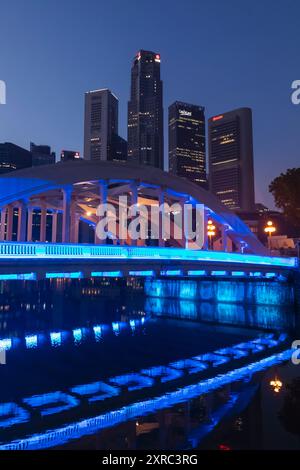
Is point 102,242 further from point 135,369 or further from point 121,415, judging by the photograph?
point 121,415

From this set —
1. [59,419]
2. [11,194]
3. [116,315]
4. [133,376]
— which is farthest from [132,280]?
[59,419]

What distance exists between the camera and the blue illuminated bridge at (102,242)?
19062mm

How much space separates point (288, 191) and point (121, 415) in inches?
1979

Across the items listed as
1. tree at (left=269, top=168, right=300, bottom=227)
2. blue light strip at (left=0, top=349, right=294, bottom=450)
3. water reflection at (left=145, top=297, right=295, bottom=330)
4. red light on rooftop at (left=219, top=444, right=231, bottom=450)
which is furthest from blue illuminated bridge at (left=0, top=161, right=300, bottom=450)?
tree at (left=269, top=168, right=300, bottom=227)

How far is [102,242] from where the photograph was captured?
30.1 meters

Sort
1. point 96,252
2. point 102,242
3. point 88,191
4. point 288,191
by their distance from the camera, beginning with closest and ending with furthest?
point 96,252
point 102,242
point 88,191
point 288,191

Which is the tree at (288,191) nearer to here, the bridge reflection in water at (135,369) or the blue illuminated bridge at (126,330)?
the blue illuminated bridge at (126,330)

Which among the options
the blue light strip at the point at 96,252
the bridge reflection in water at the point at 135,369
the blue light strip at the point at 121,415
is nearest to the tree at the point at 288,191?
the bridge reflection in water at the point at 135,369

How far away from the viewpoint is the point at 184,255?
25812 mm

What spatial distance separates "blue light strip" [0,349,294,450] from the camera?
11.2 m

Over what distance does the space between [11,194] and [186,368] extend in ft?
57.1

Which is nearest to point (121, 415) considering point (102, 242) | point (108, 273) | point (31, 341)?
point (108, 273)

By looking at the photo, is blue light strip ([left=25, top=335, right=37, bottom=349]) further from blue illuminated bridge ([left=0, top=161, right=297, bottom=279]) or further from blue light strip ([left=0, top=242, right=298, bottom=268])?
blue light strip ([left=0, top=242, right=298, bottom=268])

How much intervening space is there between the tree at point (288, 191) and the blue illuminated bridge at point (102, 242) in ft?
47.7
